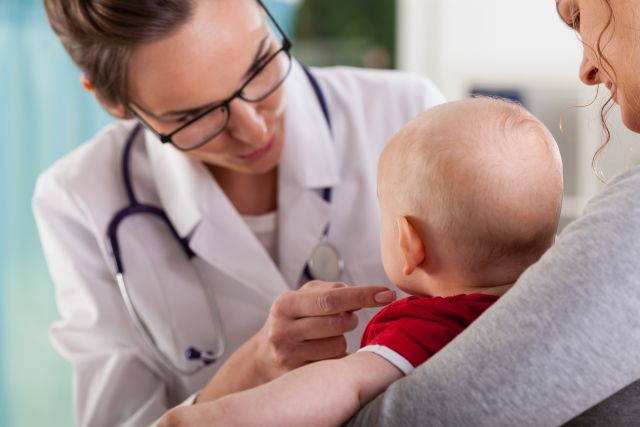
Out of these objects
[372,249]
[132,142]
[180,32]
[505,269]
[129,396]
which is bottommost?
[129,396]

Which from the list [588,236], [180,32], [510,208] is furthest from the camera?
[180,32]

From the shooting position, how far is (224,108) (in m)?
1.29

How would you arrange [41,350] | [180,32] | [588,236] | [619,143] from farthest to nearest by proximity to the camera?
[41,350] → [619,143] → [180,32] → [588,236]

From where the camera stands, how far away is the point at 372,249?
1477mm

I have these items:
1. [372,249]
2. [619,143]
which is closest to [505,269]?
[372,249]

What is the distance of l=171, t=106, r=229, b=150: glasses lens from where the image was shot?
4.28ft

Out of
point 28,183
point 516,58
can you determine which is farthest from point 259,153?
point 516,58

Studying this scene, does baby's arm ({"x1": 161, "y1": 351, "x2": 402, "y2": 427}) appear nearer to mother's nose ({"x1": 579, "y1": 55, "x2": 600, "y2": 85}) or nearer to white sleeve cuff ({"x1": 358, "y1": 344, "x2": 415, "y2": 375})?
white sleeve cuff ({"x1": 358, "y1": 344, "x2": 415, "y2": 375})

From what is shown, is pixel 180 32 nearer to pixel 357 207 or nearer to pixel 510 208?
pixel 357 207

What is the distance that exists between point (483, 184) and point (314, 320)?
0.96ft

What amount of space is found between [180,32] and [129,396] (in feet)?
2.07

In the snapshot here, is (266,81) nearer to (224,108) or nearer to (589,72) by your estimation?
(224,108)

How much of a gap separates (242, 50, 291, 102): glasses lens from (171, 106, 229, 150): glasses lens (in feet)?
0.16

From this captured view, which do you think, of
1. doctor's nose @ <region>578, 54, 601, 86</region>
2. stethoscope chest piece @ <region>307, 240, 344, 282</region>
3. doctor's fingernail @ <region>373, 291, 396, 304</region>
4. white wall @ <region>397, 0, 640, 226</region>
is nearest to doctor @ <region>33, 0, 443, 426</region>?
stethoscope chest piece @ <region>307, 240, 344, 282</region>
